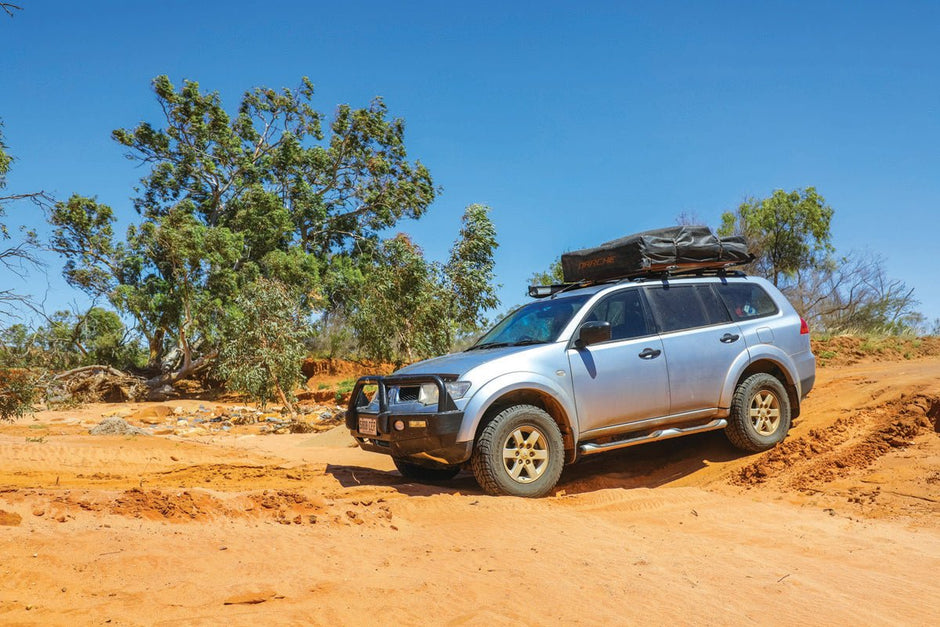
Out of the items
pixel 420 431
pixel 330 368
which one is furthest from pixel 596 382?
pixel 330 368

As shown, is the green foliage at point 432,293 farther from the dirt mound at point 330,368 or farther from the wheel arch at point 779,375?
the dirt mound at point 330,368

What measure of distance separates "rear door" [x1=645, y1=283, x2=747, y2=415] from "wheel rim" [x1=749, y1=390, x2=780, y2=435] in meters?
0.56

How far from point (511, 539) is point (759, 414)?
→ 386 cm

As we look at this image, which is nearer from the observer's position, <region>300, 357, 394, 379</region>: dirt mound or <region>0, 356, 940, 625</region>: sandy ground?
<region>0, 356, 940, 625</region>: sandy ground

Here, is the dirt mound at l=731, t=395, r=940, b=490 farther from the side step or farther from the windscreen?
the windscreen

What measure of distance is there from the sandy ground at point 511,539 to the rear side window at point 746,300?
1.42 metres

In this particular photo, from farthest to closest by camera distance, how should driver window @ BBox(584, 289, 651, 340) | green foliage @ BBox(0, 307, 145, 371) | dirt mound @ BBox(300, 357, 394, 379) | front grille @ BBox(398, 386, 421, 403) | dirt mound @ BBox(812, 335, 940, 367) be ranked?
dirt mound @ BBox(300, 357, 394, 379) < green foliage @ BBox(0, 307, 145, 371) < dirt mound @ BBox(812, 335, 940, 367) < driver window @ BBox(584, 289, 651, 340) < front grille @ BBox(398, 386, 421, 403)

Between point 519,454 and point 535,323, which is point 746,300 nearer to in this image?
point 535,323

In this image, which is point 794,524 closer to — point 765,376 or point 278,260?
point 765,376

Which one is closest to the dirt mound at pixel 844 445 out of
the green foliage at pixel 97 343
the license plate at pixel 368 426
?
the license plate at pixel 368 426

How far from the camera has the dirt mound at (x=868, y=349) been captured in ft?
46.9

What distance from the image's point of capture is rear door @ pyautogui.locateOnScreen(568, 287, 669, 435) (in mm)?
6348

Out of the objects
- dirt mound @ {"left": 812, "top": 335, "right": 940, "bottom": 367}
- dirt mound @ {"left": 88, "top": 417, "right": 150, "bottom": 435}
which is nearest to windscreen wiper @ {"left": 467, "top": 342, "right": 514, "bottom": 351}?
dirt mound @ {"left": 88, "top": 417, "right": 150, "bottom": 435}

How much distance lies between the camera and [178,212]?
23125 millimetres
